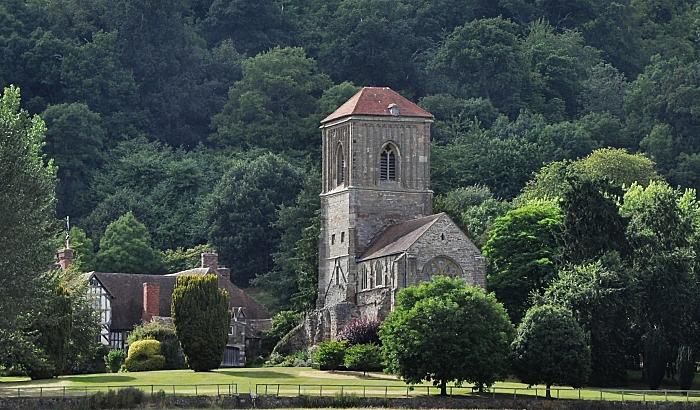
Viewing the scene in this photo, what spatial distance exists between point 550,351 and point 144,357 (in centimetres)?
2273

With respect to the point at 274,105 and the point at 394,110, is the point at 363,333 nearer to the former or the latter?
the point at 394,110

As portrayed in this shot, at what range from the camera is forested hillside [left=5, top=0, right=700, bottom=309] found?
135m

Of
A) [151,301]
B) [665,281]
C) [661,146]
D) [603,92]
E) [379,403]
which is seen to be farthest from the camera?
[603,92]

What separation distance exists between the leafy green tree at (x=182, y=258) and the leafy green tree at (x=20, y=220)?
44944 mm

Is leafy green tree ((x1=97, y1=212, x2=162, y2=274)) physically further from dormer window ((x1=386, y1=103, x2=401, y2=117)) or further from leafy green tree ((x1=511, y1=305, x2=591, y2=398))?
leafy green tree ((x1=511, y1=305, x2=591, y2=398))

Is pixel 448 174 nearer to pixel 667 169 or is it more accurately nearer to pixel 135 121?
pixel 667 169

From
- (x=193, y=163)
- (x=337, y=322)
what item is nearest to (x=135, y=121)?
(x=193, y=163)

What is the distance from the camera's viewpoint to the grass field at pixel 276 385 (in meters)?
86.5

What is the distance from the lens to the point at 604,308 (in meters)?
93.8

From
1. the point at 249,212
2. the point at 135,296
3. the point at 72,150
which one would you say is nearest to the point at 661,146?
the point at 249,212

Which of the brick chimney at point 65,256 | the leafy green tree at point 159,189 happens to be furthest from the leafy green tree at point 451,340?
the leafy green tree at point 159,189

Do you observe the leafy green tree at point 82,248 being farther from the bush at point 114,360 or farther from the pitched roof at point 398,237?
the pitched roof at point 398,237

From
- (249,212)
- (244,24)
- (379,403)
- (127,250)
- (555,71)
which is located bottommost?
(379,403)

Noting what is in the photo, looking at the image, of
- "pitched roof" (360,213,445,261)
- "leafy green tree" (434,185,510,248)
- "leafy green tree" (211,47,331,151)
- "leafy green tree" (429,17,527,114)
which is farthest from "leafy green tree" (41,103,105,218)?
"pitched roof" (360,213,445,261)
